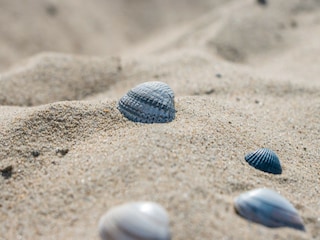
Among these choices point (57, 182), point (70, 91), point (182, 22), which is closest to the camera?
point (57, 182)

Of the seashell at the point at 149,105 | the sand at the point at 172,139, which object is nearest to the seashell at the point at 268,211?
the sand at the point at 172,139

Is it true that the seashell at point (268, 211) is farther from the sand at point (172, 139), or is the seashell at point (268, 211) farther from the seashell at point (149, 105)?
the seashell at point (149, 105)

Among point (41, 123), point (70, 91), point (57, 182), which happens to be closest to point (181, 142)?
point (57, 182)

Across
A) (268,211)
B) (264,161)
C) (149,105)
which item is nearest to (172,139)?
(149,105)

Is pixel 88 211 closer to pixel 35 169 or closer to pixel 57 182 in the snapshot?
pixel 57 182

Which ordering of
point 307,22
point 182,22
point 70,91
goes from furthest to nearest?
point 182,22 < point 307,22 < point 70,91

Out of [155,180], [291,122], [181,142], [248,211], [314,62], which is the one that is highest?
[314,62]

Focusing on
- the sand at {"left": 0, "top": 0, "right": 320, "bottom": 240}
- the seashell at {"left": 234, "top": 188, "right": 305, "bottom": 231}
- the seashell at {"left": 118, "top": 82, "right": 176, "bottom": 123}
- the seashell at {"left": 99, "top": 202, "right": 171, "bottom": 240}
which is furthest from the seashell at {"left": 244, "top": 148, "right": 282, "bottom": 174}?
the seashell at {"left": 99, "top": 202, "right": 171, "bottom": 240}

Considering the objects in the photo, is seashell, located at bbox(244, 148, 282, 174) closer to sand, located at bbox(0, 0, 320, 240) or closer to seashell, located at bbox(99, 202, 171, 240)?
sand, located at bbox(0, 0, 320, 240)
